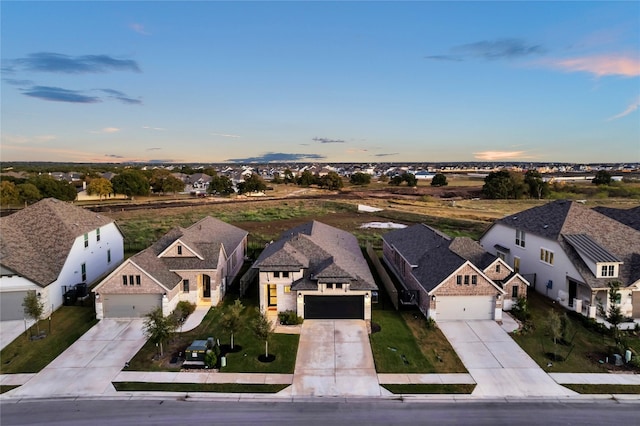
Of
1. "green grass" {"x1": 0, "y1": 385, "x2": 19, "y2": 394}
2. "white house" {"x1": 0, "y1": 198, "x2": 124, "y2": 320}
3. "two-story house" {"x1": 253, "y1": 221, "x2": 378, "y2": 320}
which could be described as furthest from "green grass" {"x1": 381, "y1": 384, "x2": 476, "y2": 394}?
"white house" {"x1": 0, "y1": 198, "x2": 124, "y2": 320}

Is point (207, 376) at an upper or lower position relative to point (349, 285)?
lower

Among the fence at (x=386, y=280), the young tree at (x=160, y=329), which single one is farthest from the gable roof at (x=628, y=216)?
the young tree at (x=160, y=329)

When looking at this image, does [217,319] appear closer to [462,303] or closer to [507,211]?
[462,303]

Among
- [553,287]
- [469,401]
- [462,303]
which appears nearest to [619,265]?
[553,287]

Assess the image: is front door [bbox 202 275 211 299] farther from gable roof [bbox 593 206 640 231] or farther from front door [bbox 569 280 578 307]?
gable roof [bbox 593 206 640 231]

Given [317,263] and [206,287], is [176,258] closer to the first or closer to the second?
[206,287]

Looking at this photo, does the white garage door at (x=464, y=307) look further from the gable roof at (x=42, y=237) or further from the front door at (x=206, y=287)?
the gable roof at (x=42, y=237)
